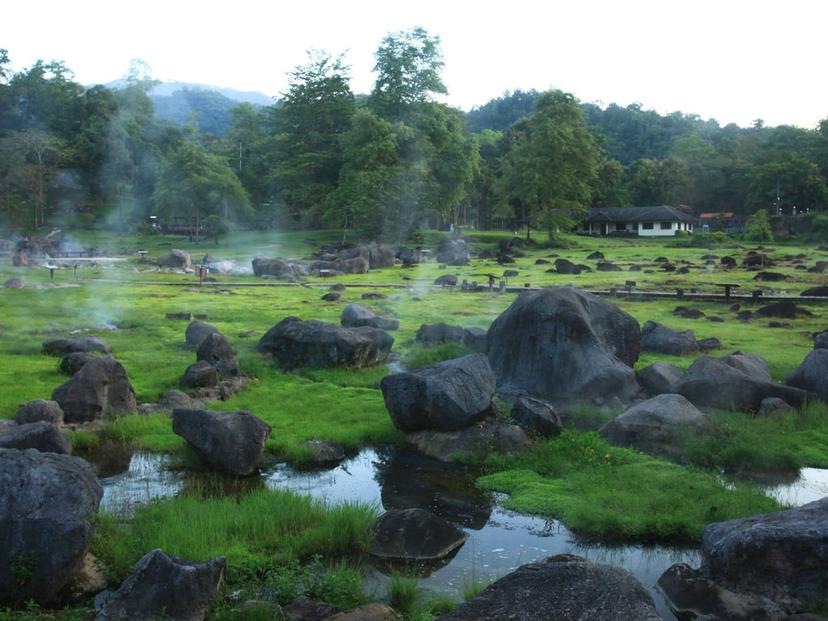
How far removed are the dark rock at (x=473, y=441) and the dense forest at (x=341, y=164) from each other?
53.1m

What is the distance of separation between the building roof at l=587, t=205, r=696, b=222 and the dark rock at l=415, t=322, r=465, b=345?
7337 centimetres

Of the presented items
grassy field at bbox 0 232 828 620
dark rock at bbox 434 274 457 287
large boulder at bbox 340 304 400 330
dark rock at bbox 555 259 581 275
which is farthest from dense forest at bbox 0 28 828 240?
large boulder at bbox 340 304 400 330

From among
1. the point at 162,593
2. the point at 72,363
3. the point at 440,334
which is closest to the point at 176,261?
the point at 440,334

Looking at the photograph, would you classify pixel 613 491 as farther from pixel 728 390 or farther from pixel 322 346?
pixel 322 346

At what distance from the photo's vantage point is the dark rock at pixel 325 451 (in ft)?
50.9

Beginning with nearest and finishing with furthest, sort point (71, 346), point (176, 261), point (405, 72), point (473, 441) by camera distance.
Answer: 1. point (473, 441)
2. point (71, 346)
3. point (176, 261)
4. point (405, 72)

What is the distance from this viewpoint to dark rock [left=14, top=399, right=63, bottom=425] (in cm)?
1565

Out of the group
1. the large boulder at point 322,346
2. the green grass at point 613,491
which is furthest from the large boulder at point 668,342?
the green grass at point 613,491

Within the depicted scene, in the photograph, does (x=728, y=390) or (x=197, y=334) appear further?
(x=197, y=334)

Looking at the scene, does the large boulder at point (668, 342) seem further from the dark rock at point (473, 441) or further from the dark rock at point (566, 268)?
the dark rock at point (566, 268)

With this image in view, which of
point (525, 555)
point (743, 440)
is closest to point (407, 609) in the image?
point (525, 555)

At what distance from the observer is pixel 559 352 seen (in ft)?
62.6

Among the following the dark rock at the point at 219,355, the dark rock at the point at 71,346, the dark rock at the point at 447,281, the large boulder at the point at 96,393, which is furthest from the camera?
the dark rock at the point at 447,281

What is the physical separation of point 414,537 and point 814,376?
37.7 feet
